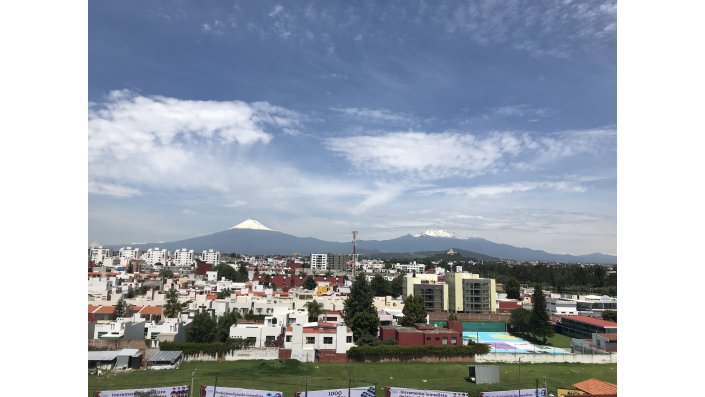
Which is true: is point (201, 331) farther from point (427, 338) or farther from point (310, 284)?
point (310, 284)

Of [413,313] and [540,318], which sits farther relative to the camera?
[413,313]

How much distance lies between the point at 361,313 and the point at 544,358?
4003mm

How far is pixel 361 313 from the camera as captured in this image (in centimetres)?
1079

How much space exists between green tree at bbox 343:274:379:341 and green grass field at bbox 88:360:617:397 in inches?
66.1

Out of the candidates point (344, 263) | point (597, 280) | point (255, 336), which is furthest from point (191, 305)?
point (344, 263)

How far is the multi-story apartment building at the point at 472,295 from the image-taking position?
1795 cm

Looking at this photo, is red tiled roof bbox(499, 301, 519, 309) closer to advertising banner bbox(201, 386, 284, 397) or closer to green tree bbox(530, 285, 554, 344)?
green tree bbox(530, 285, 554, 344)

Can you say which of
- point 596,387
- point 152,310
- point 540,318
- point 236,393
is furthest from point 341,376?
point 152,310

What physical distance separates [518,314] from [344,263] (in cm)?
3994

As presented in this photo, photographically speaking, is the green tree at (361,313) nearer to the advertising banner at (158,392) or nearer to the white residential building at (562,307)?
the advertising banner at (158,392)

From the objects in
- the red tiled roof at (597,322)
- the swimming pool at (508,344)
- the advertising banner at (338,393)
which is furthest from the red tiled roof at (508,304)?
the advertising banner at (338,393)
